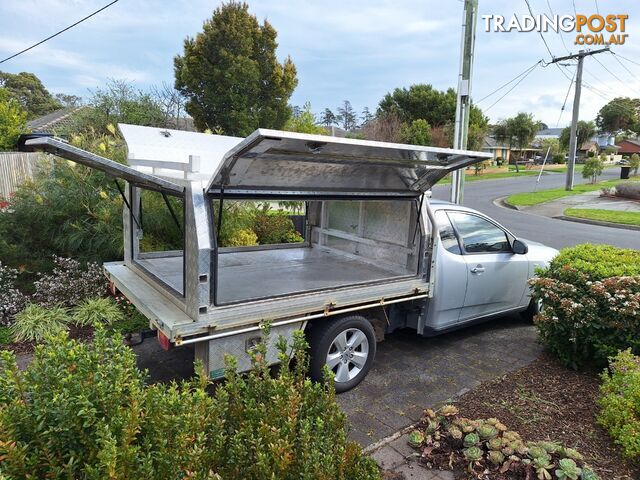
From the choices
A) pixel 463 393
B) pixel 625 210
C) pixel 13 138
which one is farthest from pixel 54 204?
pixel 625 210

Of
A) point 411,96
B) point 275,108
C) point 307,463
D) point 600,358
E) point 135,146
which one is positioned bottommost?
point 600,358

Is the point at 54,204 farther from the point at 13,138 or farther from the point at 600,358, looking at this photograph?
the point at 13,138

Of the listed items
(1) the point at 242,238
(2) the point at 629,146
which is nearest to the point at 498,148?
(2) the point at 629,146

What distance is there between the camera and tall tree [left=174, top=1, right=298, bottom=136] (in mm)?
20031

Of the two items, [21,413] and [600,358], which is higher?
[21,413]

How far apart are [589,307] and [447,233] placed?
1492 millimetres

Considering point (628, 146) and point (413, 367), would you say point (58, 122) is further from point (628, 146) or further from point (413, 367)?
point (628, 146)

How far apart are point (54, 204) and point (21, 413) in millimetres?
5579

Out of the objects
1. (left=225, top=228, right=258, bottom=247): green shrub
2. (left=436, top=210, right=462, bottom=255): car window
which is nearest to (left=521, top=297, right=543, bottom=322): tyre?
(left=436, top=210, right=462, bottom=255): car window

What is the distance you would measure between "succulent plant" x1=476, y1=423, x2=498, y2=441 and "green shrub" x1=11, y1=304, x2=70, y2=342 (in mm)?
4296

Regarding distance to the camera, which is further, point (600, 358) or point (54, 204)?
point (54, 204)

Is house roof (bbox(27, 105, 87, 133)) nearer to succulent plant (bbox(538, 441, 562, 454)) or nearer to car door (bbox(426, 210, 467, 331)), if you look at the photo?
car door (bbox(426, 210, 467, 331))

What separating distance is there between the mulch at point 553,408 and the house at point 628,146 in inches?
3579

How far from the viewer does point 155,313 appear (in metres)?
3.33
